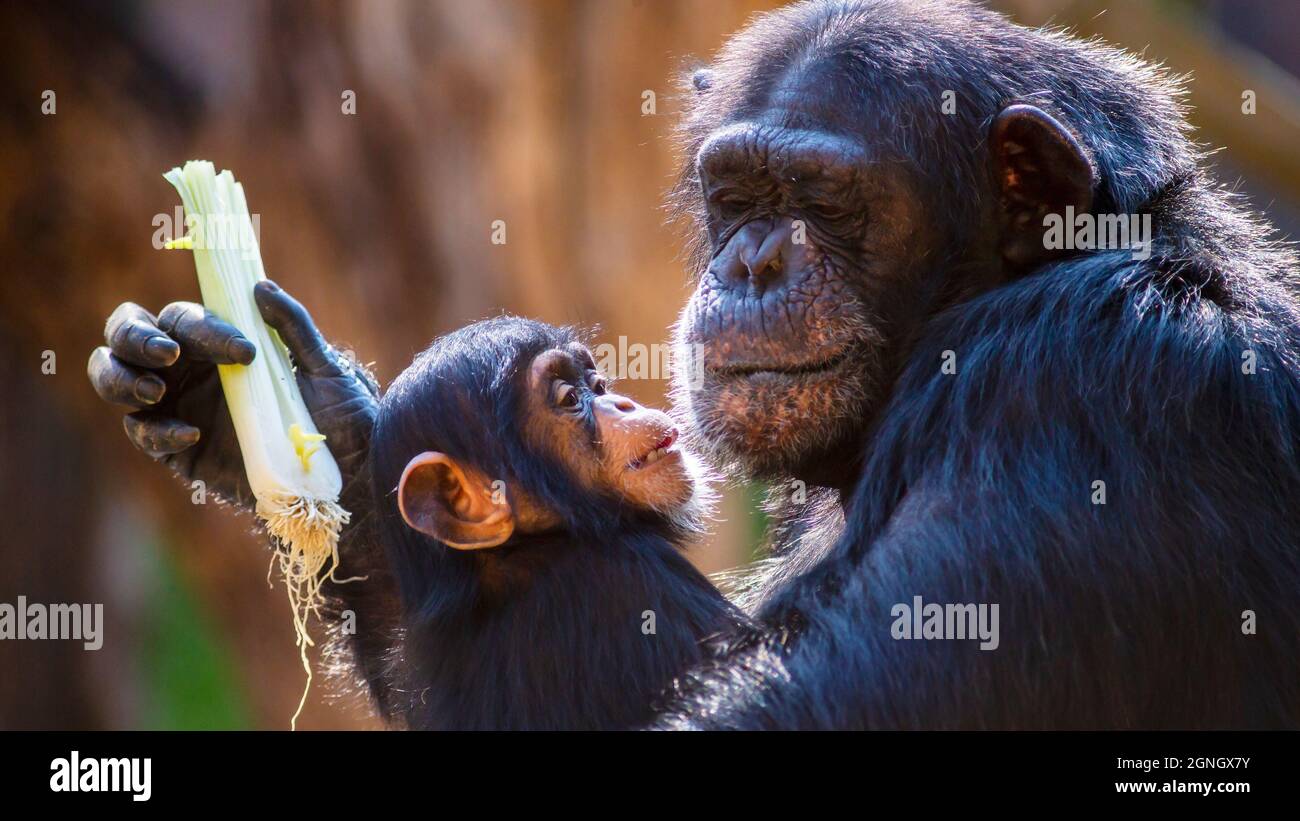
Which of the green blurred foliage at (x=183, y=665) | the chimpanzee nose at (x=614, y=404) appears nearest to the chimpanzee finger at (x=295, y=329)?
the chimpanzee nose at (x=614, y=404)

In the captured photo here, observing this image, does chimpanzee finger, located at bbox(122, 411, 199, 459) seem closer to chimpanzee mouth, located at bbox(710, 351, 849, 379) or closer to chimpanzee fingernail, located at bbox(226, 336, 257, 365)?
chimpanzee fingernail, located at bbox(226, 336, 257, 365)

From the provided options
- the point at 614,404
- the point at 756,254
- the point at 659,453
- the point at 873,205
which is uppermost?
the point at 873,205

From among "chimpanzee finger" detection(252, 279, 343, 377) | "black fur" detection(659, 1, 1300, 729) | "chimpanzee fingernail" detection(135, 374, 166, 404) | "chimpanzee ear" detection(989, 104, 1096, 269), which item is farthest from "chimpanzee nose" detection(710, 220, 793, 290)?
"chimpanzee fingernail" detection(135, 374, 166, 404)

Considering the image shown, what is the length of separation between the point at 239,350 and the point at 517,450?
1.02 meters

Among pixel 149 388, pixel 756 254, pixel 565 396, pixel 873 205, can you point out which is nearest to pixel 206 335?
pixel 149 388

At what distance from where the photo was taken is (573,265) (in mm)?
9312

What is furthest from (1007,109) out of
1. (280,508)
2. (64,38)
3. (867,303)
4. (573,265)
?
(64,38)

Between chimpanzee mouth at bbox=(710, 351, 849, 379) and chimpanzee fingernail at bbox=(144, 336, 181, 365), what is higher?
chimpanzee fingernail at bbox=(144, 336, 181, 365)

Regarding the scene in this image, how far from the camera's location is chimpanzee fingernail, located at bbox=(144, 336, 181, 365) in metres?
4.54

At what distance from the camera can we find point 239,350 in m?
4.66

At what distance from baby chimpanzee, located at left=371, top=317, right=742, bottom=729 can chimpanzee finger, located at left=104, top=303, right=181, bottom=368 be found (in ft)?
2.39

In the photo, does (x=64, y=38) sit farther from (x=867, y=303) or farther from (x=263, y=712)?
(x=867, y=303)

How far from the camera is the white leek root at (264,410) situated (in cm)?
471

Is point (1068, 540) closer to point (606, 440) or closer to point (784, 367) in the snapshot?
point (784, 367)
